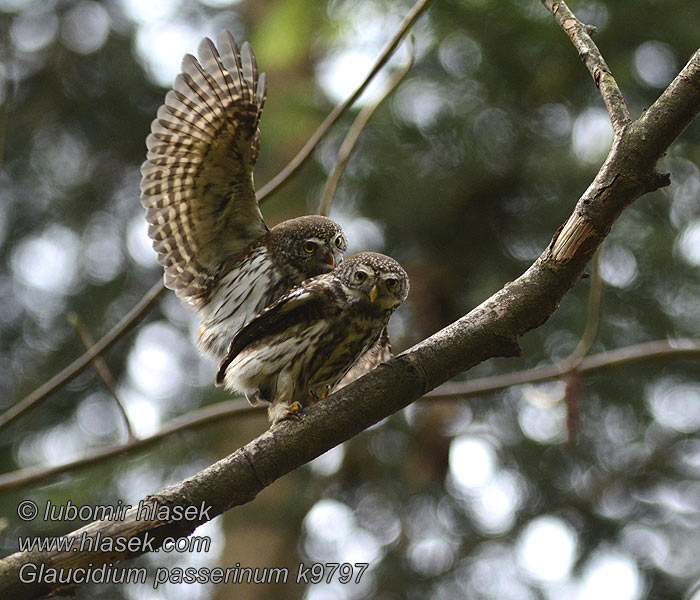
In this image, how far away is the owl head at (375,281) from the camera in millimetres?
3135

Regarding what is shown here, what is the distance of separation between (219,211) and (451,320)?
2589mm

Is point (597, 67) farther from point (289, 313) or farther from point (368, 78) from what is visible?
point (289, 313)

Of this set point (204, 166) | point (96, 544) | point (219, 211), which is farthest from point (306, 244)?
point (96, 544)

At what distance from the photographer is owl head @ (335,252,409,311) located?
10.3ft

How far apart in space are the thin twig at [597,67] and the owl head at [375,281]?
986 millimetres

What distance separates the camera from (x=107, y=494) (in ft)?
20.8

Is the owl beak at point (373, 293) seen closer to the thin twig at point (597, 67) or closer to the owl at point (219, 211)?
the owl at point (219, 211)

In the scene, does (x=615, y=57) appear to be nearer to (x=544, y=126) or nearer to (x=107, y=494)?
(x=544, y=126)

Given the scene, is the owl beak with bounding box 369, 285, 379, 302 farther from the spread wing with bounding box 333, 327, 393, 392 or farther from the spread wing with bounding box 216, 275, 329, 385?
the spread wing with bounding box 333, 327, 393, 392

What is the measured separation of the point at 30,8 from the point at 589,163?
17.4 ft

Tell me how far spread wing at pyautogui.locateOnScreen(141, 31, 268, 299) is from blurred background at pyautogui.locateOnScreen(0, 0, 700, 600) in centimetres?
161

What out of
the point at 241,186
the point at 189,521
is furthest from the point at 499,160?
the point at 189,521

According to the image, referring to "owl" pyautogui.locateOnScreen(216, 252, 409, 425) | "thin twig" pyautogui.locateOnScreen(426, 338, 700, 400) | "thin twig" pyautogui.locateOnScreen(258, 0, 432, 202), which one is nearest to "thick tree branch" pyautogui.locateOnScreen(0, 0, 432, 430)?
"thin twig" pyautogui.locateOnScreen(258, 0, 432, 202)

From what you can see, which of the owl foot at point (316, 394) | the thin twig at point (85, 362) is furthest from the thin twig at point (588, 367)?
the thin twig at point (85, 362)
